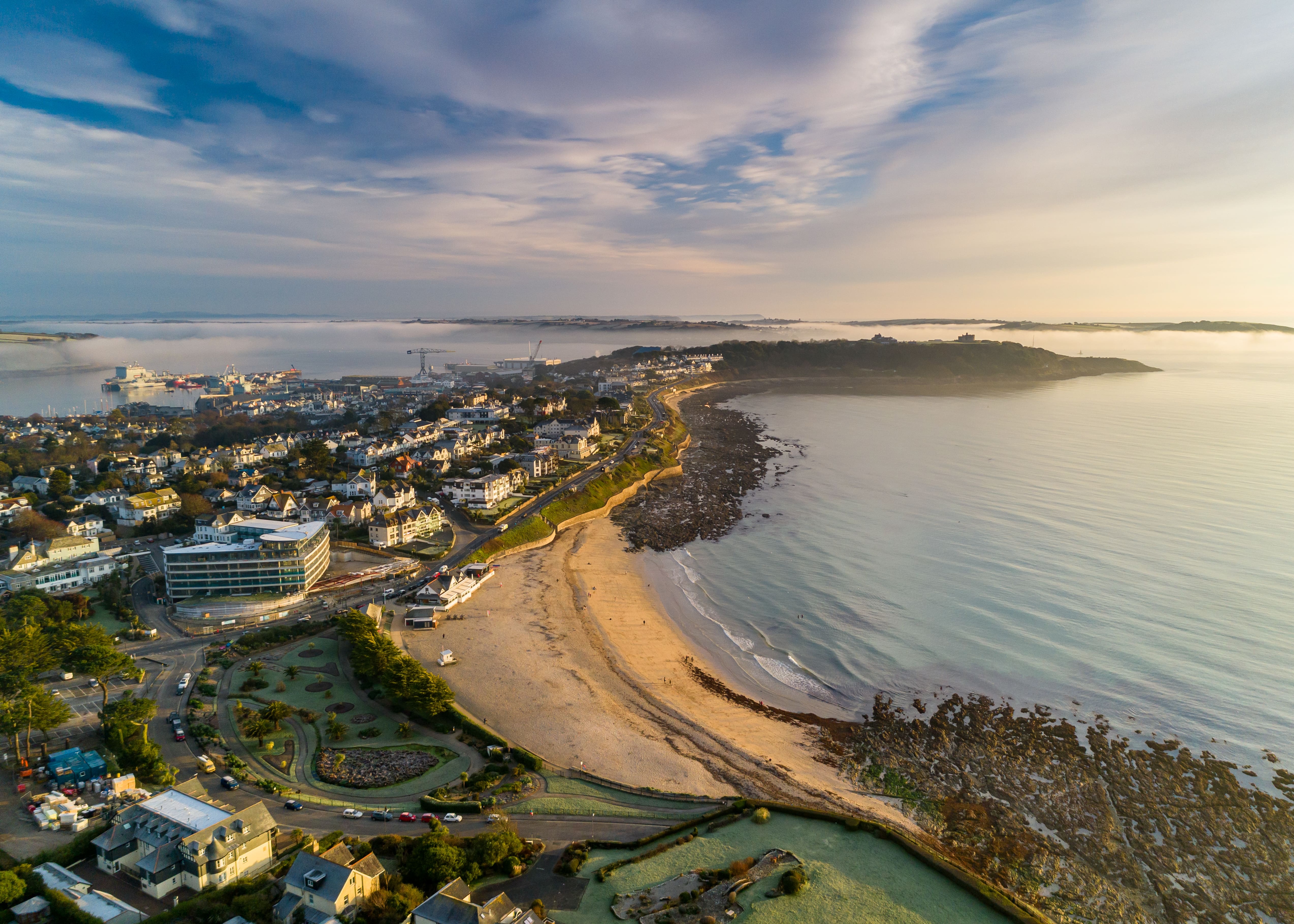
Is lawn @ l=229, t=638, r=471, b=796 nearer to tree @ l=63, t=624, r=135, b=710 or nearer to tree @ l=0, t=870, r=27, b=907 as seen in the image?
tree @ l=63, t=624, r=135, b=710

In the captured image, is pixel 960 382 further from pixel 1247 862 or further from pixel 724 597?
pixel 1247 862

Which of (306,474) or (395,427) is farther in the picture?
(395,427)

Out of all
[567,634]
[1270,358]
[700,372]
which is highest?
[1270,358]

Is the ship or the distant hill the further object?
the distant hill

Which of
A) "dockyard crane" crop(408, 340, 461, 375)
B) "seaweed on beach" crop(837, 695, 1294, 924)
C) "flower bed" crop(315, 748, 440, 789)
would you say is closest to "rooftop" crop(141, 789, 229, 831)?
"flower bed" crop(315, 748, 440, 789)

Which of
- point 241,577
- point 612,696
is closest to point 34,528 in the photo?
point 241,577

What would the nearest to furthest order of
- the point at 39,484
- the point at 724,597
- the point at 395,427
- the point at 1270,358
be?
the point at 724,597, the point at 39,484, the point at 395,427, the point at 1270,358

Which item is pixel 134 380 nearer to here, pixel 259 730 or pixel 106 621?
pixel 106 621

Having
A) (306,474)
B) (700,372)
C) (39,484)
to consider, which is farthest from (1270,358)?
(39,484)
